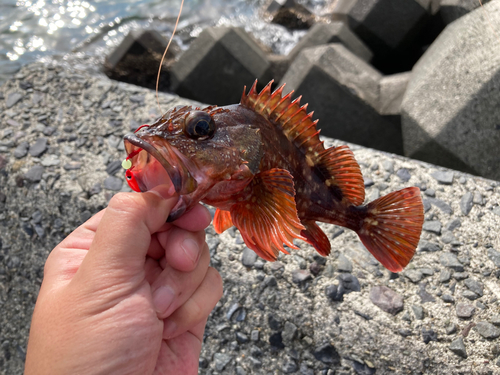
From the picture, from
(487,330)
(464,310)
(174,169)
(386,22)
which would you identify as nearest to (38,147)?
(174,169)

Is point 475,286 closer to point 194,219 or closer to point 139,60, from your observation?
point 194,219

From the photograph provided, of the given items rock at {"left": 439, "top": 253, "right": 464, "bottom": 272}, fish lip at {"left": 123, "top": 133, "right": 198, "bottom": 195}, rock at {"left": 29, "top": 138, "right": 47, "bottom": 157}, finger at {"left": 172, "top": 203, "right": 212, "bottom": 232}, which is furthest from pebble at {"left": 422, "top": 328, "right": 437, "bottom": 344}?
rock at {"left": 29, "top": 138, "right": 47, "bottom": 157}

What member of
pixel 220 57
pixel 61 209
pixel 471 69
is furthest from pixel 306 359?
pixel 220 57

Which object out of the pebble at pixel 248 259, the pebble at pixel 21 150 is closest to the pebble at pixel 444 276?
the pebble at pixel 248 259

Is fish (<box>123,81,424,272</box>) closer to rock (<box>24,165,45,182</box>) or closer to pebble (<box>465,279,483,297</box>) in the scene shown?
pebble (<box>465,279,483,297</box>)

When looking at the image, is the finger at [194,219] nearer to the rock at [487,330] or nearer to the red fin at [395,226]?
the red fin at [395,226]
